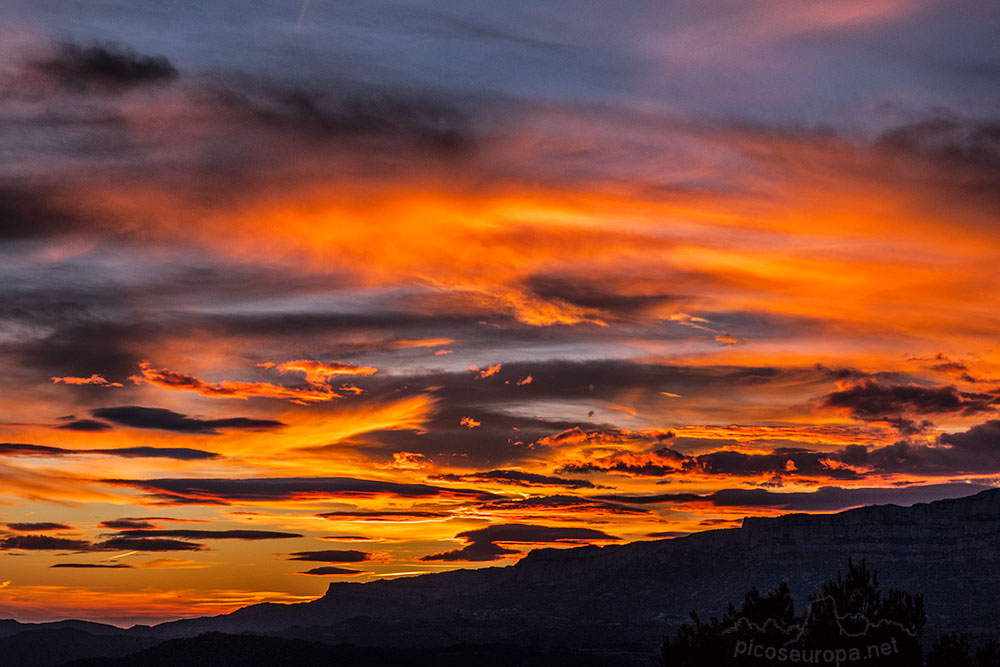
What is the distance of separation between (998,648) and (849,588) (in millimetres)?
13202

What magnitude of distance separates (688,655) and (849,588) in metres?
17.7

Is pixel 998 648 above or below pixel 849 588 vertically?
below

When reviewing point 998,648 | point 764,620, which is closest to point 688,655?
point 764,620

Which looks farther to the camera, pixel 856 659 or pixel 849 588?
pixel 849 588

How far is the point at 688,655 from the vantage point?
275ft

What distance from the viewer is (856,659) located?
8519cm

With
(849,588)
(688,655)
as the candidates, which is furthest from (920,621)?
(688,655)

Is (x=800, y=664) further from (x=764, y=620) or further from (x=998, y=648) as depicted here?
(x=998, y=648)

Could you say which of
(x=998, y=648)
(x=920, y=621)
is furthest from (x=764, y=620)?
(x=998, y=648)

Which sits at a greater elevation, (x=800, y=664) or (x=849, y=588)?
(x=849, y=588)

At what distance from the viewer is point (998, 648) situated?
8888 cm

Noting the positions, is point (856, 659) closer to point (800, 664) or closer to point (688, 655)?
point (800, 664)

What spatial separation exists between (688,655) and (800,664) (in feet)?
32.8

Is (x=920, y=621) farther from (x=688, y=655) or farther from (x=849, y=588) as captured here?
(x=688, y=655)
